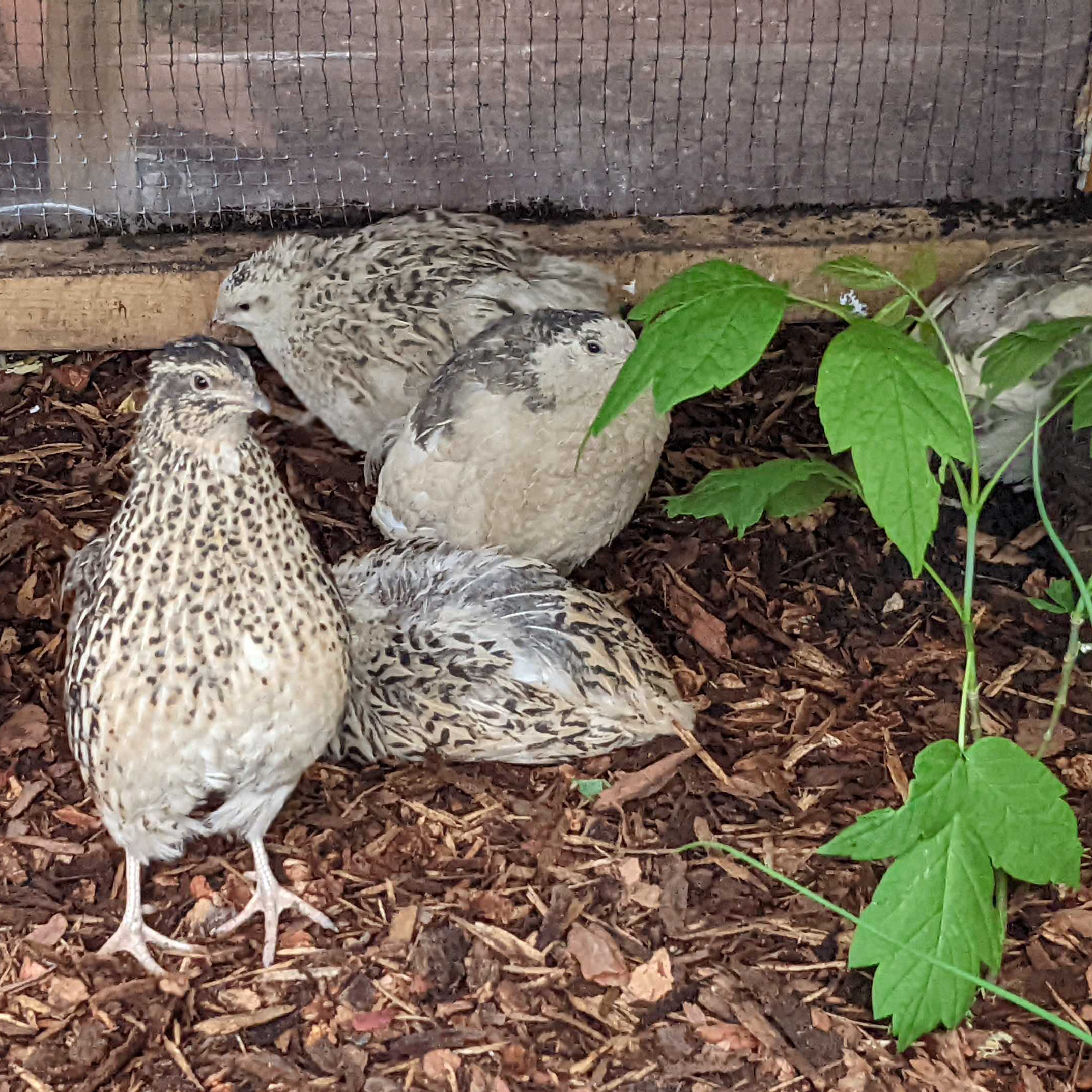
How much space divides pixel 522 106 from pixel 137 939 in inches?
105

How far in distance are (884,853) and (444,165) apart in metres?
2.74

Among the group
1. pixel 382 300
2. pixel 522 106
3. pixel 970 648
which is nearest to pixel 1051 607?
pixel 970 648

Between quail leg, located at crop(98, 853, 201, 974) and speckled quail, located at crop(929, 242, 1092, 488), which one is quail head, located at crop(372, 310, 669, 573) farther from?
quail leg, located at crop(98, 853, 201, 974)

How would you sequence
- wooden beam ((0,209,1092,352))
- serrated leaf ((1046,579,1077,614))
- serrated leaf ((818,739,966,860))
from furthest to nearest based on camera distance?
wooden beam ((0,209,1092,352)), serrated leaf ((1046,579,1077,614)), serrated leaf ((818,739,966,860))

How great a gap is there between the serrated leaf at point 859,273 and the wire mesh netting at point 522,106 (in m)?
2.03

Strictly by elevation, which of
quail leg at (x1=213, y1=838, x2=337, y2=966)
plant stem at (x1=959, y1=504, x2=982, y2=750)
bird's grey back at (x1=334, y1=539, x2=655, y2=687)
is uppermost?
plant stem at (x1=959, y1=504, x2=982, y2=750)

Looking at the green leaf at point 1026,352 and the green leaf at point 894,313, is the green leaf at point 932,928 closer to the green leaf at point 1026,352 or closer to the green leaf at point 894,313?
the green leaf at point 1026,352

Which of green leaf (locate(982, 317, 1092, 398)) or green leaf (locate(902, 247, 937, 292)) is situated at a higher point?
green leaf (locate(902, 247, 937, 292))

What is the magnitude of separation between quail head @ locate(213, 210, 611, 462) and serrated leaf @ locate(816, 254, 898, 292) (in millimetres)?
1463

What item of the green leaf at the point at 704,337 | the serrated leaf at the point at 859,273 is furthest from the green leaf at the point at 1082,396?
the green leaf at the point at 704,337

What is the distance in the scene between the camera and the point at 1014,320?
11.0ft

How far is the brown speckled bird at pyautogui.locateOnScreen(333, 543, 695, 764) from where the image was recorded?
110 inches

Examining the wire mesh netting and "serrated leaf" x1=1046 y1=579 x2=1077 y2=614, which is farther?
the wire mesh netting

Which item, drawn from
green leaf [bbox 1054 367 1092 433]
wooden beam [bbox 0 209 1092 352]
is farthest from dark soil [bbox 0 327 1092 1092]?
green leaf [bbox 1054 367 1092 433]
